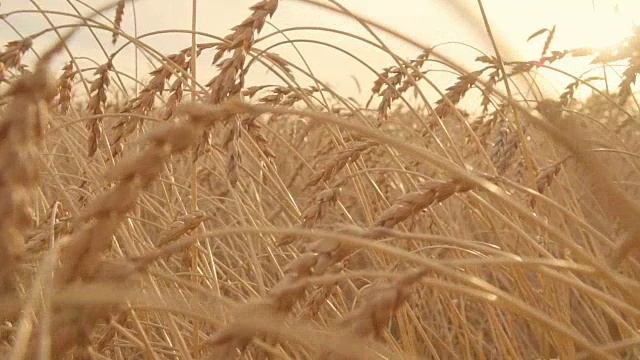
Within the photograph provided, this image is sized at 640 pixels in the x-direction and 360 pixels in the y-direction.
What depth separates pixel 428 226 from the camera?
1.84 meters

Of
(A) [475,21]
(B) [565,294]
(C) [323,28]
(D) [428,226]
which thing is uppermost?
(C) [323,28]

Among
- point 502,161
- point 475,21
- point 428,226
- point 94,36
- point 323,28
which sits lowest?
point 428,226

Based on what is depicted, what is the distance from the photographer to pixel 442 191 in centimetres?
79

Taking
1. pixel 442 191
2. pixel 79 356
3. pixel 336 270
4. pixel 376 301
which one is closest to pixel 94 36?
pixel 336 270

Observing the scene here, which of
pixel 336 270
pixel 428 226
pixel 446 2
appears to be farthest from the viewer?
pixel 428 226

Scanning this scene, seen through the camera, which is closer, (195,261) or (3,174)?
(3,174)

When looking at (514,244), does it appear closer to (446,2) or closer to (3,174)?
(446,2)

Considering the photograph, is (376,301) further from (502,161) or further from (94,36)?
(94,36)

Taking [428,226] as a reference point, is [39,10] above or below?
above

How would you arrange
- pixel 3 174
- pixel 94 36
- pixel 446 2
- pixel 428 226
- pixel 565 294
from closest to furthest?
1. pixel 3 174
2. pixel 446 2
3. pixel 565 294
4. pixel 94 36
5. pixel 428 226

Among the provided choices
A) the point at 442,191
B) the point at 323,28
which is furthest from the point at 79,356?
the point at 323,28

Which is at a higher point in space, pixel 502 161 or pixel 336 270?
pixel 502 161

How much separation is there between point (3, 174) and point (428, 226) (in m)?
1.44

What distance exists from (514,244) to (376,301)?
50.2 inches
